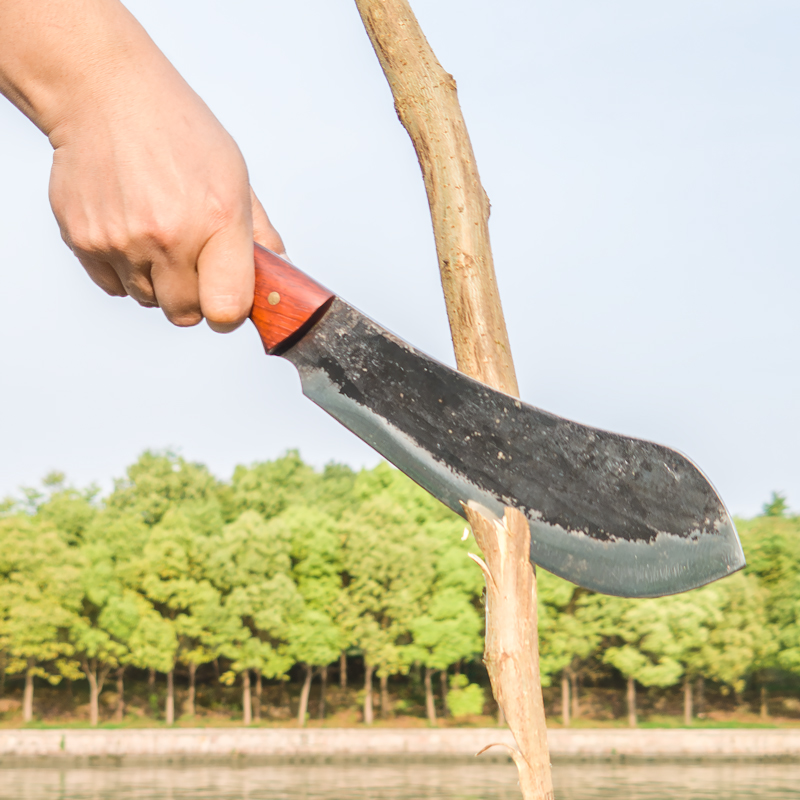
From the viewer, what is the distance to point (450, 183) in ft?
14.0

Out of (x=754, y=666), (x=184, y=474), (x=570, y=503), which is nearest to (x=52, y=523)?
(x=184, y=474)

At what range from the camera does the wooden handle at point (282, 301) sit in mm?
1637

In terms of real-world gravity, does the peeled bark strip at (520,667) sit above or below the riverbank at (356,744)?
above

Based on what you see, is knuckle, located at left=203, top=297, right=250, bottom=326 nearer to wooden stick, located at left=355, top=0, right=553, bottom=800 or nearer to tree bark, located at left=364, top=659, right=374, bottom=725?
wooden stick, located at left=355, top=0, right=553, bottom=800

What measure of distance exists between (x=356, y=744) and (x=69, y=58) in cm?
3575

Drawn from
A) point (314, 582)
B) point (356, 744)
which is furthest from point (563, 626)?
point (314, 582)

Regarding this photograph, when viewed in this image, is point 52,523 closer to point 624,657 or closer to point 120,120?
point 624,657

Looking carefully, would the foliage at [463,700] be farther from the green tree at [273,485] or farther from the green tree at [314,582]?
the green tree at [273,485]

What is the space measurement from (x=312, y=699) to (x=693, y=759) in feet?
61.2

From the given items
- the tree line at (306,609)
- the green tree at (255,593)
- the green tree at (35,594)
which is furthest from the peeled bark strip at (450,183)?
the green tree at (35,594)

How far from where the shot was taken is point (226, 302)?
1.36 meters

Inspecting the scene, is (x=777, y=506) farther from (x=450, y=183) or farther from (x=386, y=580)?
(x=450, y=183)

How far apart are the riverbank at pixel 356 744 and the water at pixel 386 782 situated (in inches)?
22.2

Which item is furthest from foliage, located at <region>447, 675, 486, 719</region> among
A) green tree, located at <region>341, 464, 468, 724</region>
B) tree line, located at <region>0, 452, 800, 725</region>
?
green tree, located at <region>341, 464, 468, 724</region>
